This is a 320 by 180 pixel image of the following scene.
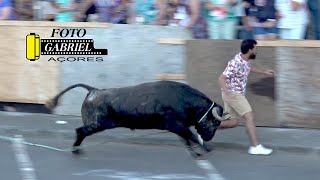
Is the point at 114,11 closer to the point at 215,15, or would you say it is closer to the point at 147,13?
the point at 147,13

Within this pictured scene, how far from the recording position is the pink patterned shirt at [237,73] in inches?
413

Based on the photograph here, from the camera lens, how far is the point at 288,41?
39.3 feet

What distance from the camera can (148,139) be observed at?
11547mm

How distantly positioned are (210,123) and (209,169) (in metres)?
0.70

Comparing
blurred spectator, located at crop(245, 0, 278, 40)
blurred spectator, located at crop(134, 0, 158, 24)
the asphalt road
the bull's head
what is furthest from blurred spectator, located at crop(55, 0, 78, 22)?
the bull's head

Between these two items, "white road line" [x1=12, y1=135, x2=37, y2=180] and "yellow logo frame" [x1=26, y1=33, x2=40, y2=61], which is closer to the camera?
"white road line" [x1=12, y1=135, x2=37, y2=180]

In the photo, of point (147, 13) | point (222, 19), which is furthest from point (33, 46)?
point (222, 19)

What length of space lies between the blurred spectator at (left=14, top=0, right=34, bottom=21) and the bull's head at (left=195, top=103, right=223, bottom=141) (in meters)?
5.26

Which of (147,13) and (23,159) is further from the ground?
(147,13)

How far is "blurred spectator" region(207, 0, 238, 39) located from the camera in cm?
1259

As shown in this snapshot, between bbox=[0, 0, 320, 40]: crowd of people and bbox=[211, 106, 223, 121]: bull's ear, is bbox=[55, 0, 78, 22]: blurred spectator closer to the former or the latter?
bbox=[0, 0, 320, 40]: crowd of people

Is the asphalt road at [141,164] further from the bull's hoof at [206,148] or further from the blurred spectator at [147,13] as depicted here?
the blurred spectator at [147,13]

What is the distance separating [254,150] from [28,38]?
4.83 m

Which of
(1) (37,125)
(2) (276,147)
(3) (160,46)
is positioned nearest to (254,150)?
(2) (276,147)
